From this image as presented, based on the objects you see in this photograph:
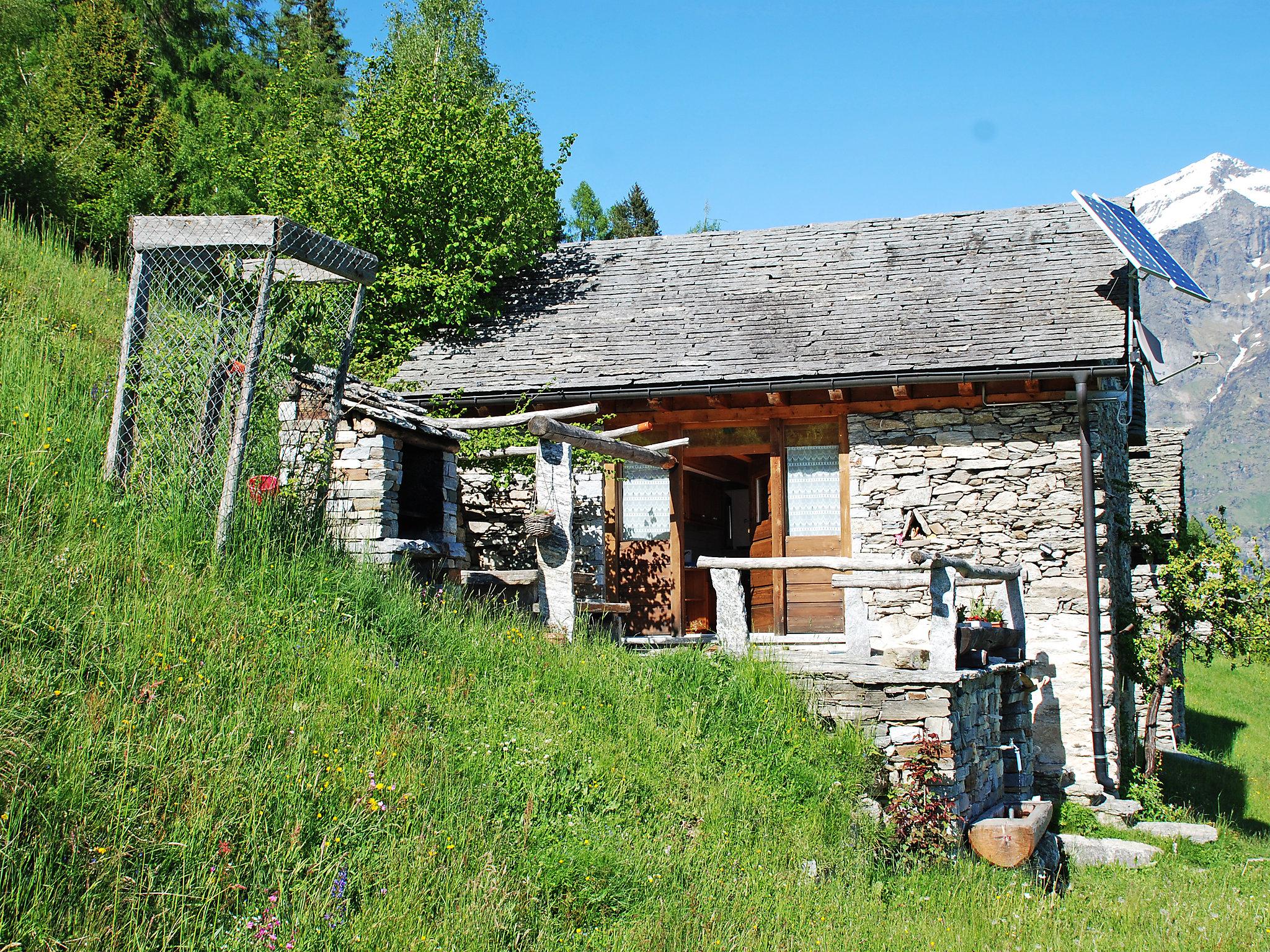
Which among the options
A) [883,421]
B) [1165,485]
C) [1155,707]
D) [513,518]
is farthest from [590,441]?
[1165,485]

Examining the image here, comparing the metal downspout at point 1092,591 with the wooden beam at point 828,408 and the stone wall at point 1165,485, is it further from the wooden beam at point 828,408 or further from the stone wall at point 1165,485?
Answer: the stone wall at point 1165,485

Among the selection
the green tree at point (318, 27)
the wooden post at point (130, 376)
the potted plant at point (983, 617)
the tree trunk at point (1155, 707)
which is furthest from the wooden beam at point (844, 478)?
the green tree at point (318, 27)

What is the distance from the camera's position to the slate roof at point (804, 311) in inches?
430

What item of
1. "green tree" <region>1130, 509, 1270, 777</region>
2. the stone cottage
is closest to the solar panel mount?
the stone cottage

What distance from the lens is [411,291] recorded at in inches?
528

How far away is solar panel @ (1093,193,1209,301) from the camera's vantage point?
11148 mm

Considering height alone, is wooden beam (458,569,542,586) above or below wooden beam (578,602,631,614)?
above

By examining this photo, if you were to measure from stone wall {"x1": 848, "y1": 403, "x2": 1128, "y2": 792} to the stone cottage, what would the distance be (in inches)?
0.8

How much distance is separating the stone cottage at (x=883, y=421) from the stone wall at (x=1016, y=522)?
0.02 m

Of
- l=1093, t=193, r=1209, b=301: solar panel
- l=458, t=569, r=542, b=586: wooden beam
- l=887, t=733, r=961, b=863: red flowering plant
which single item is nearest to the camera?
l=887, t=733, r=961, b=863: red flowering plant

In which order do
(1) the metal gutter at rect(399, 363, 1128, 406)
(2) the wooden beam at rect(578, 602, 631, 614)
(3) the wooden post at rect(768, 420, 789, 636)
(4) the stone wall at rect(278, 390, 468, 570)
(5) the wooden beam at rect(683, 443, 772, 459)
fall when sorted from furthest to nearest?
(5) the wooden beam at rect(683, 443, 772, 459) → (3) the wooden post at rect(768, 420, 789, 636) → (1) the metal gutter at rect(399, 363, 1128, 406) → (2) the wooden beam at rect(578, 602, 631, 614) → (4) the stone wall at rect(278, 390, 468, 570)

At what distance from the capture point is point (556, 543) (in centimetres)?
814

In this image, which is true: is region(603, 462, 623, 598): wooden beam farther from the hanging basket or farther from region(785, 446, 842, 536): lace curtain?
the hanging basket

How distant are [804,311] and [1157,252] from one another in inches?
161
